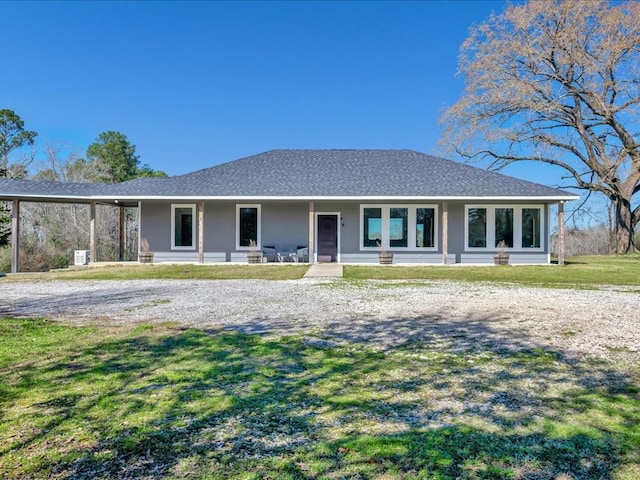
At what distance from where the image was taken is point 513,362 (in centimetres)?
433

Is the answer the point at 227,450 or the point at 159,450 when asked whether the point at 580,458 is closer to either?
the point at 227,450

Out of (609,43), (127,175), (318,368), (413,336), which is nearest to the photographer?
(318,368)

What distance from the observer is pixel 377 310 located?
23.6ft

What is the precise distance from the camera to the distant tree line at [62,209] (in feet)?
73.3

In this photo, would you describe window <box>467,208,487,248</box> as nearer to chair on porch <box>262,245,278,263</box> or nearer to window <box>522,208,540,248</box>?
window <box>522,208,540,248</box>

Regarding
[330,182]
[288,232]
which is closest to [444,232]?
[330,182]

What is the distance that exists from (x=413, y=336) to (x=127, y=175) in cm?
3632

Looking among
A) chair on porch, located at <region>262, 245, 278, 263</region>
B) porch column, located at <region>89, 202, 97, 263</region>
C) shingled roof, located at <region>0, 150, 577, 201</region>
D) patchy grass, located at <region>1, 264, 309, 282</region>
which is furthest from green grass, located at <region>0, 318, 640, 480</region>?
chair on porch, located at <region>262, 245, 278, 263</region>

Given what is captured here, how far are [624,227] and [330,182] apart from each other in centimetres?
1881

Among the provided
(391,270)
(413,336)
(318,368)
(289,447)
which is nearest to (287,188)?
(391,270)

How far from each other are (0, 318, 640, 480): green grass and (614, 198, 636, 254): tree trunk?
2500cm

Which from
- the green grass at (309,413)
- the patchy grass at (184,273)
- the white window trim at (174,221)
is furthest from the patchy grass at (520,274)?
the green grass at (309,413)

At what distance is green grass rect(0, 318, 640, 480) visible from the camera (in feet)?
7.88

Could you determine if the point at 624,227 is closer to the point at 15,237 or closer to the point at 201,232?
the point at 201,232
